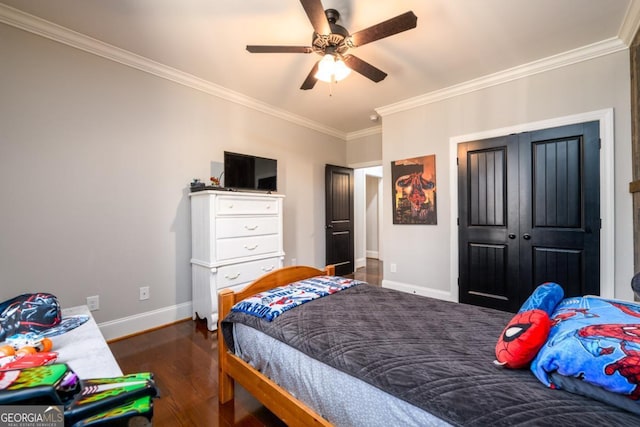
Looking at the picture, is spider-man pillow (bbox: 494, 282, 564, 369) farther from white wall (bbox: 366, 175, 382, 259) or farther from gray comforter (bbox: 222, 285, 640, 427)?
white wall (bbox: 366, 175, 382, 259)

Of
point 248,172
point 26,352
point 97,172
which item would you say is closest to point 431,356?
point 26,352

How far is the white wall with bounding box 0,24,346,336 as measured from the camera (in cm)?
211

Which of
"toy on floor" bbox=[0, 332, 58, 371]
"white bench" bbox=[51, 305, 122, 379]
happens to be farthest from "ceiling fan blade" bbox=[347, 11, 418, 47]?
"toy on floor" bbox=[0, 332, 58, 371]

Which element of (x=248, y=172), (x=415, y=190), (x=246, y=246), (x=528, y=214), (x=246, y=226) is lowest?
(x=246, y=246)

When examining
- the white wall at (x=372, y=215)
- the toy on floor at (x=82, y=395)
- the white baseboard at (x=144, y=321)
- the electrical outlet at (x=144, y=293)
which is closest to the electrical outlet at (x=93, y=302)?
the white baseboard at (x=144, y=321)

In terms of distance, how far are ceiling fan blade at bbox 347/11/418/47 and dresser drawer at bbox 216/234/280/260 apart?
2117 mm

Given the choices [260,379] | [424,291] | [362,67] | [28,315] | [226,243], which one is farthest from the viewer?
[424,291]

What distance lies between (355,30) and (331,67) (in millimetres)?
480

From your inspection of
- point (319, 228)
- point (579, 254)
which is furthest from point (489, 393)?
point (319, 228)

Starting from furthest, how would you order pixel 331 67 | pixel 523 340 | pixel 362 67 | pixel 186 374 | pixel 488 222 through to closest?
pixel 488 222
pixel 362 67
pixel 331 67
pixel 186 374
pixel 523 340

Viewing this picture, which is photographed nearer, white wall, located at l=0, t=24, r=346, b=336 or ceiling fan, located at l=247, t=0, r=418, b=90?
ceiling fan, located at l=247, t=0, r=418, b=90

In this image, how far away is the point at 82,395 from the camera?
2.41ft

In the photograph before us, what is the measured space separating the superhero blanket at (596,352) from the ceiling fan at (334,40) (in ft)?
5.69

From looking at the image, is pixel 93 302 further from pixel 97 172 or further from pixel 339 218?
pixel 339 218
